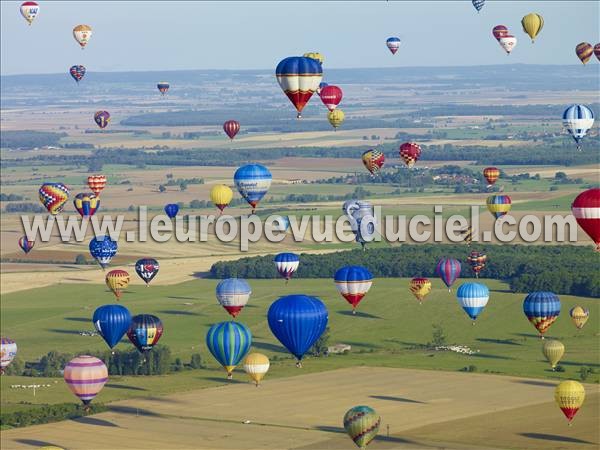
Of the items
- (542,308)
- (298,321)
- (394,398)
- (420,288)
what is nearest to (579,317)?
(542,308)

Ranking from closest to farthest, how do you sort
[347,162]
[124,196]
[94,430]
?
[94,430]
[124,196]
[347,162]

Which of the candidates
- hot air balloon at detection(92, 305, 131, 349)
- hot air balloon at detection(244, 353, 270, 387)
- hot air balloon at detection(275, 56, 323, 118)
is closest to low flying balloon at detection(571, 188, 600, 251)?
hot air balloon at detection(275, 56, 323, 118)

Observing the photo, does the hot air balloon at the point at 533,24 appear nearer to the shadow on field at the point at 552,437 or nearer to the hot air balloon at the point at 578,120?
the hot air balloon at the point at 578,120

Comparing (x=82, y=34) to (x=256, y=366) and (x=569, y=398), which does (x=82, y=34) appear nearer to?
(x=256, y=366)

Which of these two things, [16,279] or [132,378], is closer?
[132,378]

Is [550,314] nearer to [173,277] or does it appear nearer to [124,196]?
[173,277]

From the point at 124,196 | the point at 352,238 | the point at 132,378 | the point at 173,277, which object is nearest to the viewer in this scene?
the point at 132,378

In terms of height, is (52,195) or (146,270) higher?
(52,195)

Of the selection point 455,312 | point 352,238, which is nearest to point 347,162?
point 352,238
